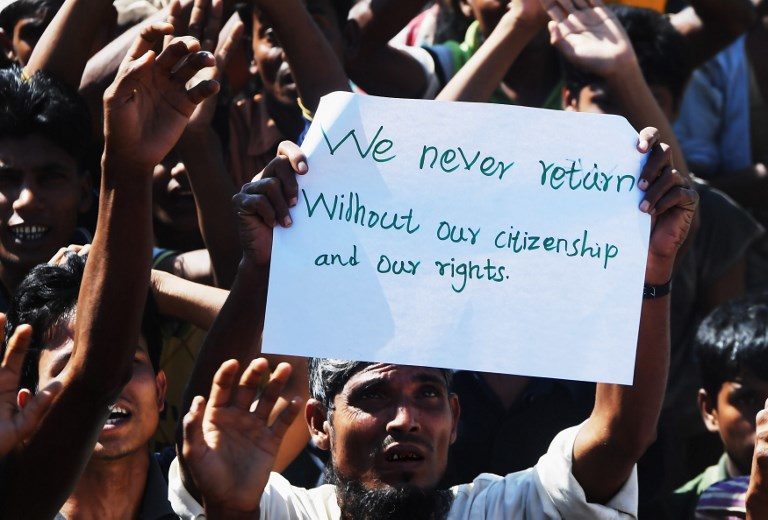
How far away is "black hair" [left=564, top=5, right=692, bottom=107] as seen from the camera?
4.65 m

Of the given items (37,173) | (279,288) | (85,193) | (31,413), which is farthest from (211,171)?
(31,413)

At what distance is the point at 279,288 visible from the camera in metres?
2.75

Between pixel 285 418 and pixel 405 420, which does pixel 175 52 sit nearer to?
pixel 285 418

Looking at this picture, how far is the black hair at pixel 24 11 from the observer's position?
441 centimetres

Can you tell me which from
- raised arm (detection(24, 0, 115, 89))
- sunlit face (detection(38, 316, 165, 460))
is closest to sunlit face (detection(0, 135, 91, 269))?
raised arm (detection(24, 0, 115, 89))

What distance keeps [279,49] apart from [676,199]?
182cm

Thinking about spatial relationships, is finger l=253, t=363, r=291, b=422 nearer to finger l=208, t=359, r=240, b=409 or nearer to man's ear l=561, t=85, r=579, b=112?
finger l=208, t=359, r=240, b=409

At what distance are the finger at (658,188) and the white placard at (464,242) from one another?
0.03 meters

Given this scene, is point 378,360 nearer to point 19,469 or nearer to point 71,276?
point 19,469

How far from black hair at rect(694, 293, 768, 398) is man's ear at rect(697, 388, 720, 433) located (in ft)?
0.05

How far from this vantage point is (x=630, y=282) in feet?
9.19

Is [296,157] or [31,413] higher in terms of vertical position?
[296,157]

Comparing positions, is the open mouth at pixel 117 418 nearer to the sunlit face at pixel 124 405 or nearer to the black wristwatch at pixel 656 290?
the sunlit face at pixel 124 405

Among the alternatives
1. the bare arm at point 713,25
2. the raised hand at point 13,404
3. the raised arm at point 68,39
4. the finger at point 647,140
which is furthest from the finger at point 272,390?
the bare arm at point 713,25
